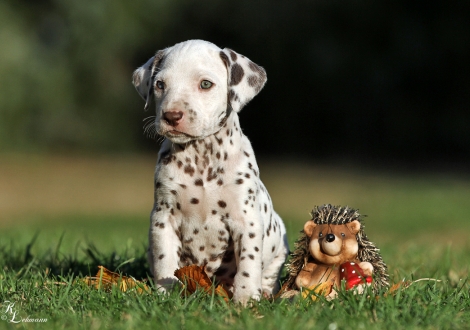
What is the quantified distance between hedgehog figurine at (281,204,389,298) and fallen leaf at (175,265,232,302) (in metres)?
0.48

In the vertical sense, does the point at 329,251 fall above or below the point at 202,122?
below

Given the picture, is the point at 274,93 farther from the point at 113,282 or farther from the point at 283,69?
the point at 113,282

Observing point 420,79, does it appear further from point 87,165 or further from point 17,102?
point 17,102

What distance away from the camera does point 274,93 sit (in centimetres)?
2803

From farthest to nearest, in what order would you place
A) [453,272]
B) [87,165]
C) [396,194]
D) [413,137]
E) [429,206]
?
[413,137] → [87,165] → [396,194] → [429,206] → [453,272]

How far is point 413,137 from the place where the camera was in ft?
91.9

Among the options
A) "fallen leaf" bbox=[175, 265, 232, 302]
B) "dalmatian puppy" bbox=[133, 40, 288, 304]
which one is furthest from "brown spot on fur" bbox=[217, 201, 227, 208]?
"fallen leaf" bbox=[175, 265, 232, 302]

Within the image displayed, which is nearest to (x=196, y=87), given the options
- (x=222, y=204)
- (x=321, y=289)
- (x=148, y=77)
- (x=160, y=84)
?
(x=160, y=84)

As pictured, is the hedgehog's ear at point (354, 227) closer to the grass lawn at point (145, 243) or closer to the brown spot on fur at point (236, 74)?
the grass lawn at point (145, 243)

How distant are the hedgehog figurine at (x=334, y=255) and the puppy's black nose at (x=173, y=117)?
125cm

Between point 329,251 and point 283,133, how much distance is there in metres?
24.4

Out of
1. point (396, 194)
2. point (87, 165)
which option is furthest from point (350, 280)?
point (87, 165)

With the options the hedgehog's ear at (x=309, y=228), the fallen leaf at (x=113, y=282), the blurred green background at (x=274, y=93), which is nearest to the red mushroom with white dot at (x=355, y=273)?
the hedgehog's ear at (x=309, y=228)

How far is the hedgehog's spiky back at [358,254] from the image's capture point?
5.02 metres
